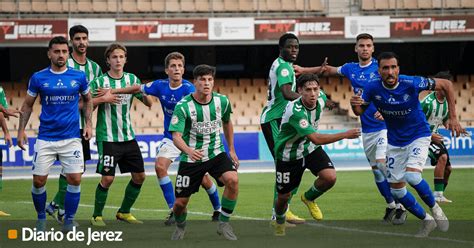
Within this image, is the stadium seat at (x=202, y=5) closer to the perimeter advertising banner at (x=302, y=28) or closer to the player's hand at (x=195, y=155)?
the perimeter advertising banner at (x=302, y=28)

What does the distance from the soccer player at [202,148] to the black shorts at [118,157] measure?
6.24 ft

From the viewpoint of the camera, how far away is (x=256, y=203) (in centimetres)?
1493

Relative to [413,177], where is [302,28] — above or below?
above

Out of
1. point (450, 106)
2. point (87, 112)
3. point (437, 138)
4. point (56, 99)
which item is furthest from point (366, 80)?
point (56, 99)

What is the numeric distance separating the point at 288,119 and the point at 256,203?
494 cm

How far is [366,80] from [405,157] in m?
2.06

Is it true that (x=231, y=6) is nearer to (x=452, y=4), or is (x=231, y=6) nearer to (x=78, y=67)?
(x=452, y=4)

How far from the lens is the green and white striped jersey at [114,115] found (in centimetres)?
1198

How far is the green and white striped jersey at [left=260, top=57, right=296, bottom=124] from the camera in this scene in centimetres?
1137

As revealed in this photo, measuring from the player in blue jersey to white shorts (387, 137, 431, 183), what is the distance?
12.0 ft

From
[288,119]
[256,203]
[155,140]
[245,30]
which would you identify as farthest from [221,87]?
[288,119]

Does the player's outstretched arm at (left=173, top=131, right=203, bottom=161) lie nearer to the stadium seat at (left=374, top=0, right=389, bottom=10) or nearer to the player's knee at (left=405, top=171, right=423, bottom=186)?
the player's knee at (left=405, top=171, right=423, bottom=186)

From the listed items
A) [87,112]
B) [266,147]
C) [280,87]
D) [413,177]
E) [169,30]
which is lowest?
[266,147]

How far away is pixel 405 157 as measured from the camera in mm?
10359
